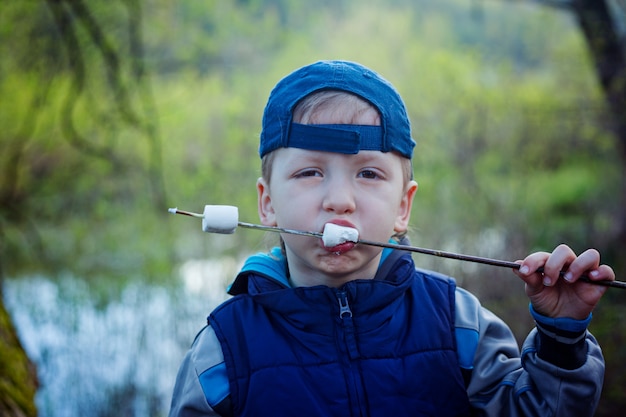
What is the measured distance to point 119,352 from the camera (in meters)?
4.89

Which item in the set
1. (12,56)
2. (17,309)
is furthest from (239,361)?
(12,56)

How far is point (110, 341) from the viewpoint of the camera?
4.93 metres

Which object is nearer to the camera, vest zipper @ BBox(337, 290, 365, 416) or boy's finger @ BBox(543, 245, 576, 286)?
boy's finger @ BBox(543, 245, 576, 286)

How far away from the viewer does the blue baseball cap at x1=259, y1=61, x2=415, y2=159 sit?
5.94 feet

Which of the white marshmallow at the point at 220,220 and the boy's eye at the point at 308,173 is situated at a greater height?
the boy's eye at the point at 308,173

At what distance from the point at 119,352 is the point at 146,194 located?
3.09 meters

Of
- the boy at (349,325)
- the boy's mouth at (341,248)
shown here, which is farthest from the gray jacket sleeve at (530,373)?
the boy's mouth at (341,248)

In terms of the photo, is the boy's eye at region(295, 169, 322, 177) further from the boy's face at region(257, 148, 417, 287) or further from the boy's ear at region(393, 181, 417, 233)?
the boy's ear at region(393, 181, 417, 233)

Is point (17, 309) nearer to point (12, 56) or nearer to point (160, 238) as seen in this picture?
point (160, 238)

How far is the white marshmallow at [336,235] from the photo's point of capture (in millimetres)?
1709

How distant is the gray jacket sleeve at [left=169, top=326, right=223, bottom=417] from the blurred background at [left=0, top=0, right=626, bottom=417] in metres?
1.47

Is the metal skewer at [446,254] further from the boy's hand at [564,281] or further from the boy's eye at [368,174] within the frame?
the boy's eye at [368,174]

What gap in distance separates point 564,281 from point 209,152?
7.32 meters

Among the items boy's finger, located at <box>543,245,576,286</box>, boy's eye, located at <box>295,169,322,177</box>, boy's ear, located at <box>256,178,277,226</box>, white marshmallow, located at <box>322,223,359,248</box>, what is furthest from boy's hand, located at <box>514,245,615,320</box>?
boy's ear, located at <box>256,178,277,226</box>
